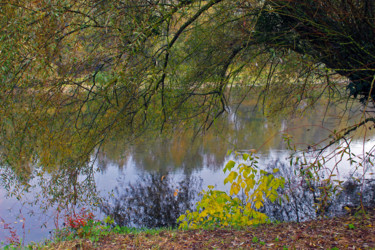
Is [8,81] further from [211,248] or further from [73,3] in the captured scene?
[211,248]

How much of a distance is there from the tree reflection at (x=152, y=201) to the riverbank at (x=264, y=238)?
1951mm

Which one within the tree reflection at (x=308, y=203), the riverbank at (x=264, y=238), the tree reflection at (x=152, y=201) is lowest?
the riverbank at (x=264, y=238)

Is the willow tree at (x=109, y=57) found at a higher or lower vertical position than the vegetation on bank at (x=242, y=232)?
higher

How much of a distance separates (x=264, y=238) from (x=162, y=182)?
4091mm

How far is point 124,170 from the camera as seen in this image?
322 inches

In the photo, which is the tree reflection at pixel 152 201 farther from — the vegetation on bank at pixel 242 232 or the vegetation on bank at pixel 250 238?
the vegetation on bank at pixel 250 238

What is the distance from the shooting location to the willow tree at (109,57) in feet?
10.7

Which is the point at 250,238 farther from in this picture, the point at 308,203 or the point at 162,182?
the point at 162,182

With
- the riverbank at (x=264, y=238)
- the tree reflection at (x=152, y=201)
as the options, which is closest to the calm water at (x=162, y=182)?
the tree reflection at (x=152, y=201)

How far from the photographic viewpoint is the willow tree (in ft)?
10.7

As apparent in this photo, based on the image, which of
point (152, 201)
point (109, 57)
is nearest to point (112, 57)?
point (109, 57)

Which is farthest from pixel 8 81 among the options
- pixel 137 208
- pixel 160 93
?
Result: pixel 137 208

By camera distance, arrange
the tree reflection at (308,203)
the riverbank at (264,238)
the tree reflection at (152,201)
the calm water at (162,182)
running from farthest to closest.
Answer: the tree reflection at (152,201) < the tree reflection at (308,203) < the calm water at (162,182) < the riverbank at (264,238)

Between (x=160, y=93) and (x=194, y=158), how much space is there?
14.1 feet
